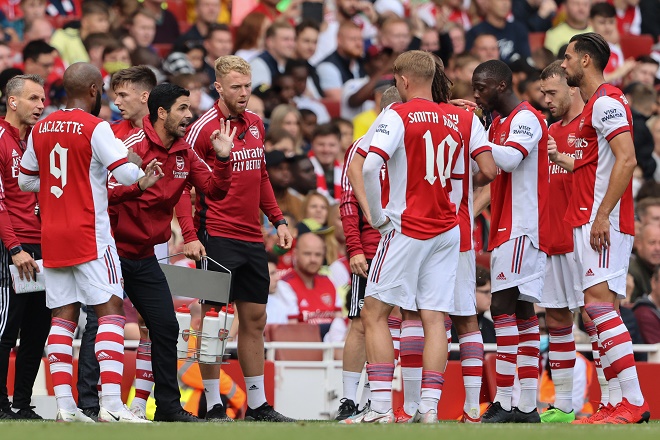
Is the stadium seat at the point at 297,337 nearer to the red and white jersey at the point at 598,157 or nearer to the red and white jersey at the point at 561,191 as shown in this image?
the red and white jersey at the point at 561,191

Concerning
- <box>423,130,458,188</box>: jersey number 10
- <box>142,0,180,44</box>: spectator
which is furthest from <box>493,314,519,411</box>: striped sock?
<box>142,0,180,44</box>: spectator

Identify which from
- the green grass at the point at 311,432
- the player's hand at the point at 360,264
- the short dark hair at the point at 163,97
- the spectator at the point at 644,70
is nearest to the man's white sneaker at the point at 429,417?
the green grass at the point at 311,432

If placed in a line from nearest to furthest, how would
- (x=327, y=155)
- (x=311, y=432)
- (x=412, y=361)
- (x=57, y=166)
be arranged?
(x=311, y=432) < (x=57, y=166) < (x=412, y=361) < (x=327, y=155)

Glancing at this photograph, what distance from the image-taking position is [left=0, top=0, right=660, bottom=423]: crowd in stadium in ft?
33.2

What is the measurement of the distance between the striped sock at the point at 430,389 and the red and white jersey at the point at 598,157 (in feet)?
5.69

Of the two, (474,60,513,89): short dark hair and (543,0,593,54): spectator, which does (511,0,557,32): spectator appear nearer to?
(543,0,593,54): spectator

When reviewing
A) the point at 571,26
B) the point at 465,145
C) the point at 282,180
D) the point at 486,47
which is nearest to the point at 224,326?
the point at 465,145

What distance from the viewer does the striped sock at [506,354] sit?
10.6m

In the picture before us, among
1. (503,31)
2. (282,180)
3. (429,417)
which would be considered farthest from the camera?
(503,31)

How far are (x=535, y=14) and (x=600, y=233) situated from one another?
12.9 metres

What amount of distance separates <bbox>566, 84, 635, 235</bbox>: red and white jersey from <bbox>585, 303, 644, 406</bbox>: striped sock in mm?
655

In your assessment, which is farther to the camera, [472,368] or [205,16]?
[205,16]

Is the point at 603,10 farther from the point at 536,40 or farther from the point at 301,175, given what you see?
the point at 301,175

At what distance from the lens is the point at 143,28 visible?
18391 mm
